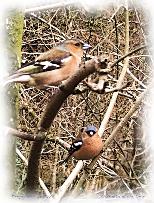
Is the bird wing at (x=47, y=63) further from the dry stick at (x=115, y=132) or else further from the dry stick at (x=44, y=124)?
the dry stick at (x=115, y=132)

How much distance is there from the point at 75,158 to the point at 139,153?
7.0 inches

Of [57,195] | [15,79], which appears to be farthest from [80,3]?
[57,195]

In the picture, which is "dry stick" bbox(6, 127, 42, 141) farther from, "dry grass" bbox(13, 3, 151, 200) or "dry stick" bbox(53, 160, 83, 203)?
"dry stick" bbox(53, 160, 83, 203)

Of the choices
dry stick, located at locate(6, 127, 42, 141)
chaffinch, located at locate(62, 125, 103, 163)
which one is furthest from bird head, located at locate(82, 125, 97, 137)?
dry stick, located at locate(6, 127, 42, 141)

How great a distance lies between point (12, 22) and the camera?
178 cm

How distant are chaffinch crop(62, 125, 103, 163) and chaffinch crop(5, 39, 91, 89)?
6.1 inches

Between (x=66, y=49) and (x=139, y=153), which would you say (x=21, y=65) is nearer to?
(x=66, y=49)

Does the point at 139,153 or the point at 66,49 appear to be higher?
the point at 66,49

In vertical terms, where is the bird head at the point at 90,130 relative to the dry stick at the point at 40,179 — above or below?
above

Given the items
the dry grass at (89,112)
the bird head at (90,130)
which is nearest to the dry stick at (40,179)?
the dry grass at (89,112)

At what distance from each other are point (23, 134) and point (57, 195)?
193 mm

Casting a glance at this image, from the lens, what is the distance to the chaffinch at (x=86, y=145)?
1.75 m

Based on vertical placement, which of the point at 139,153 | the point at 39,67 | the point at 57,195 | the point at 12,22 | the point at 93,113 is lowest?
the point at 57,195

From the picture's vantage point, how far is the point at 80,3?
5.85ft
